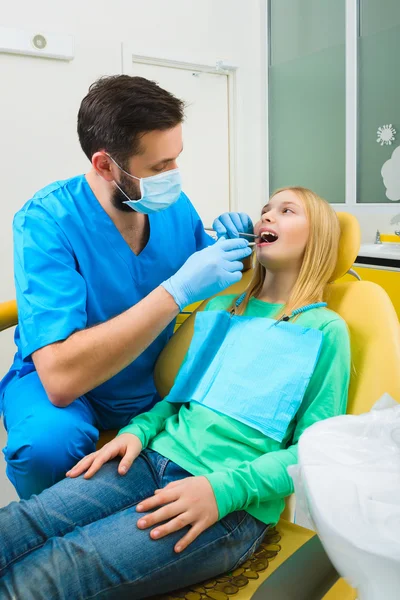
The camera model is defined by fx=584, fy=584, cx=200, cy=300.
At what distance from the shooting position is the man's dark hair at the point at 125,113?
140 cm

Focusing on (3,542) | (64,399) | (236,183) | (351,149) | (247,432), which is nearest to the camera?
(3,542)

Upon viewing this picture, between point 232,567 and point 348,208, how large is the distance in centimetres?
272

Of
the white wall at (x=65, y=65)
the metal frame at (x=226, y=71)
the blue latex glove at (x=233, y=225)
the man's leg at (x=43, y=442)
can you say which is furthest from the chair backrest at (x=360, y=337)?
the metal frame at (x=226, y=71)

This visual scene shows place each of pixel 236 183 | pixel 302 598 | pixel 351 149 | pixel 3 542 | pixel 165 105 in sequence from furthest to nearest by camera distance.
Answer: pixel 236 183 → pixel 351 149 → pixel 165 105 → pixel 3 542 → pixel 302 598

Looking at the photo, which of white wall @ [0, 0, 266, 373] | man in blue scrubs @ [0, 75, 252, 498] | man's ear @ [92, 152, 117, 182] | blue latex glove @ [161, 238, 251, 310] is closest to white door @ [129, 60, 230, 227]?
white wall @ [0, 0, 266, 373]

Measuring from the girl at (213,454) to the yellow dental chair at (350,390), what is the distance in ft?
0.11

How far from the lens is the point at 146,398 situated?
1.57 meters

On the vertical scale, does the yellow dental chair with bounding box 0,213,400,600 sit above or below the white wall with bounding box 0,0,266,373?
below

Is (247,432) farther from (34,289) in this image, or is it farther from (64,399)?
(34,289)

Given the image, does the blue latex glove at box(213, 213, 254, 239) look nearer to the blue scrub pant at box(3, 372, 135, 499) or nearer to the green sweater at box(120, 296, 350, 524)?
the green sweater at box(120, 296, 350, 524)

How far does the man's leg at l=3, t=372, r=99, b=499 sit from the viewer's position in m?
1.22

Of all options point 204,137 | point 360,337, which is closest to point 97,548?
point 360,337

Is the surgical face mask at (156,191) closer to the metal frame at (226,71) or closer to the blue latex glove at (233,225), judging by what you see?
the blue latex glove at (233,225)

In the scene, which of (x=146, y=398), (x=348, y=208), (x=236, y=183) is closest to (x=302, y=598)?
(x=146, y=398)
